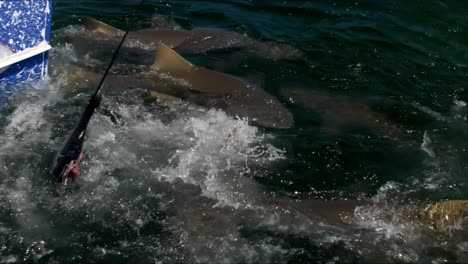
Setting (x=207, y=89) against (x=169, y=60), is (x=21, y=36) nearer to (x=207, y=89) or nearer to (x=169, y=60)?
(x=169, y=60)

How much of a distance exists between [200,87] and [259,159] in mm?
1428

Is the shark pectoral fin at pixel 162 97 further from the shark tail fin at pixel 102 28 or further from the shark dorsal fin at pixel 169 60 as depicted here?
the shark tail fin at pixel 102 28

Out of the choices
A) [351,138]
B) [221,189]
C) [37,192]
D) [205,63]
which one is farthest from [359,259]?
[205,63]

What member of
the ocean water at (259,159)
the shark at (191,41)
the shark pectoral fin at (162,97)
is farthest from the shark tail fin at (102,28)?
the shark pectoral fin at (162,97)

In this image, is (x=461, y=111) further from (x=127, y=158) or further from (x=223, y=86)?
(x=127, y=158)

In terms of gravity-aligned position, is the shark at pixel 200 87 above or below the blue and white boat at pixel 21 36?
below

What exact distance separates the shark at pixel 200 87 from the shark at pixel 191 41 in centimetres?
107

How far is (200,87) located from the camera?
21.7 feet

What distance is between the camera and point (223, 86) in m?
6.55

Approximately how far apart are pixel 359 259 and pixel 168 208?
1.69 metres

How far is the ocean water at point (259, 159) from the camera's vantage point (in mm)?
4516

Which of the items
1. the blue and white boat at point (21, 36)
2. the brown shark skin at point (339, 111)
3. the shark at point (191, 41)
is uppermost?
the blue and white boat at point (21, 36)

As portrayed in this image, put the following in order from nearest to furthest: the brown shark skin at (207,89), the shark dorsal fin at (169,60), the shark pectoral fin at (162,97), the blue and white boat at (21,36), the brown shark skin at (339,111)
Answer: the blue and white boat at (21,36)
the brown shark skin at (339,111)
the brown shark skin at (207,89)
the shark pectoral fin at (162,97)
the shark dorsal fin at (169,60)

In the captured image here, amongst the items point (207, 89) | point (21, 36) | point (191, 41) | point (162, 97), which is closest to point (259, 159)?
point (207, 89)
